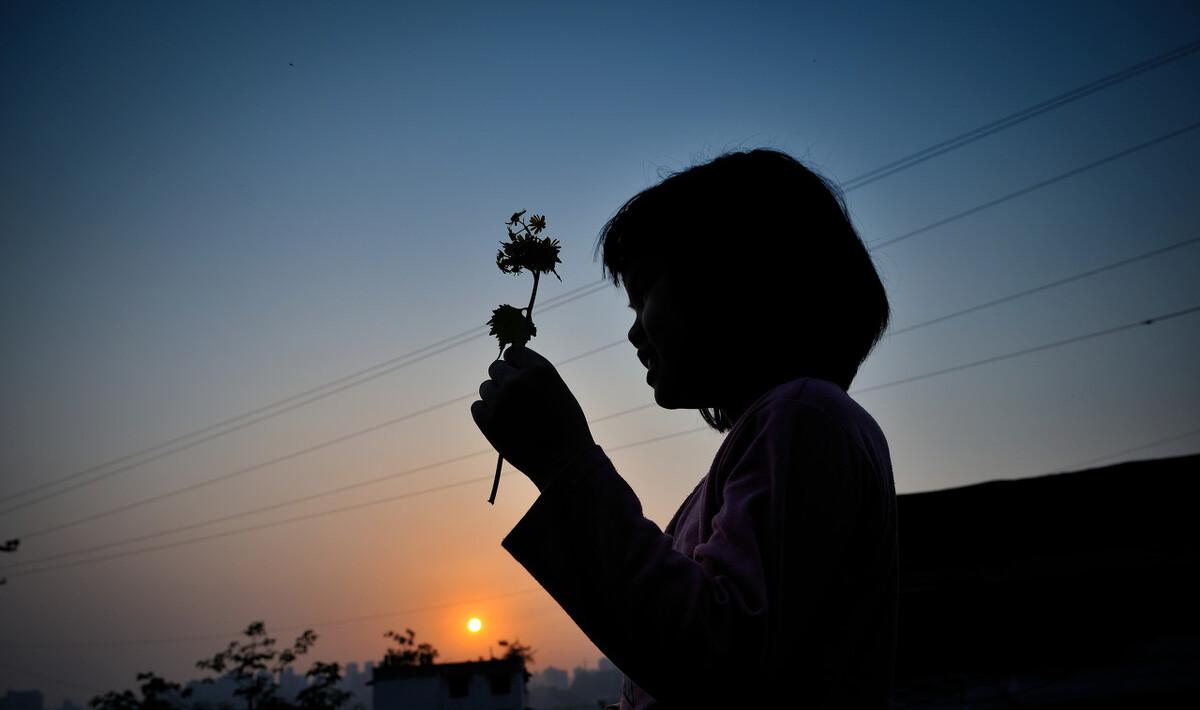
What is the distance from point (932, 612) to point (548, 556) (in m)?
8.79

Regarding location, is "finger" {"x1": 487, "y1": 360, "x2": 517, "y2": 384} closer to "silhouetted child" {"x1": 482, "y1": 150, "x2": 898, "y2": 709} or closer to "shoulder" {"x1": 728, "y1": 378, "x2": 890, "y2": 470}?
"silhouetted child" {"x1": 482, "y1": 150, "x2": 898, "y2": 709}

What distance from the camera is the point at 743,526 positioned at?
1237mm

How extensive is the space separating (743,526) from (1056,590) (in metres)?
9.13

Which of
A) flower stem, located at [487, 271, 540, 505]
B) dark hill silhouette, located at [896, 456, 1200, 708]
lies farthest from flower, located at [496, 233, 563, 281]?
dark hill silhouette, located at [896, 456, 1200, 708]

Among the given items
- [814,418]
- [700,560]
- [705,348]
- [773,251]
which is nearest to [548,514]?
[700,560]

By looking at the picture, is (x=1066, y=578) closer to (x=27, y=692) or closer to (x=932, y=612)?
(x=932, y=612)

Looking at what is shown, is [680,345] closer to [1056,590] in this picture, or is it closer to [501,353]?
[501,353]

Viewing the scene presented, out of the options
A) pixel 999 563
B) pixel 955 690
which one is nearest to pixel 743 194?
pixel 955 690

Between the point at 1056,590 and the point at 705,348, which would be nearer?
the point at 705,348

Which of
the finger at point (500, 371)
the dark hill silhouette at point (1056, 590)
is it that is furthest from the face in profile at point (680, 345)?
the dark hill silhouette at point (1056, 590)

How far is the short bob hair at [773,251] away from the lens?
1771mm

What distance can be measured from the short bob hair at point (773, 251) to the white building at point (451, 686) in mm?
52467

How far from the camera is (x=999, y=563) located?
30.2 ft

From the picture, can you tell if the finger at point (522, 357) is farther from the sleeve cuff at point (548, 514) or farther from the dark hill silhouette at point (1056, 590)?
the dark hill silhouette at point (1056, 590)
